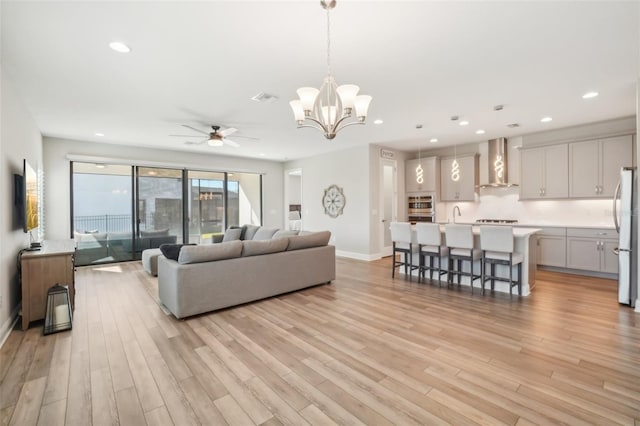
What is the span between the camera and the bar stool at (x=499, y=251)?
13.5 ft

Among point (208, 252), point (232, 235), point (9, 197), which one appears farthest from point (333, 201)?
point (9, 197)

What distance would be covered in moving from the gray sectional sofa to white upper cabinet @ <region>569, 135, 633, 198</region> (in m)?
4.95

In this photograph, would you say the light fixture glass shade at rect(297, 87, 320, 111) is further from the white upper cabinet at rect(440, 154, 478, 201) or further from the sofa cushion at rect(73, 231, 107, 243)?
the sofa cushion at rect(73, 231, 107, 243)

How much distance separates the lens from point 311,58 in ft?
9.43

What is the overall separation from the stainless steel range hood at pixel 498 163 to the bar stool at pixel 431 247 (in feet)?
8.89

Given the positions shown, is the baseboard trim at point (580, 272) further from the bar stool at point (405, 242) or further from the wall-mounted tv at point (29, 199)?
the wall-mounted tv at point (29, 199)

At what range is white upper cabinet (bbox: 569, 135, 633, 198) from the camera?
507 cm

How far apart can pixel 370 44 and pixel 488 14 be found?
3.00 ft

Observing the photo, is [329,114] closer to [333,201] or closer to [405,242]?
[405,242]

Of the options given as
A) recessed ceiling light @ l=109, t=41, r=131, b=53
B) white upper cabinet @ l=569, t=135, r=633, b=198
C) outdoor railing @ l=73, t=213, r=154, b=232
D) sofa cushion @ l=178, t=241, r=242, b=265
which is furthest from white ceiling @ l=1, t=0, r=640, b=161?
outdoor railing @ l=73, t=213, r=154, b=232

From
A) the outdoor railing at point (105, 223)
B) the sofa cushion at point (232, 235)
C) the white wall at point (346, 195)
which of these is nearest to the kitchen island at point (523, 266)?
the white wall at point (346, 195)

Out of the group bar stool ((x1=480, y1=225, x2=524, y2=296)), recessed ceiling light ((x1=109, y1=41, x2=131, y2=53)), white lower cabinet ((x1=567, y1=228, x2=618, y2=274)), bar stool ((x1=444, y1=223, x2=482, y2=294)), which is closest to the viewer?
recessed ceiling light ((x1=109, y1=41, x2=131, y2=53))

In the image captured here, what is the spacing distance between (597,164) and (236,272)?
644 cm

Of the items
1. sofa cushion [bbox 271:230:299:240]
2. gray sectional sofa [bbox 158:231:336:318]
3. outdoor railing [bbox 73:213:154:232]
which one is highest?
outdoor railing [bbox 73:213:154:232]
